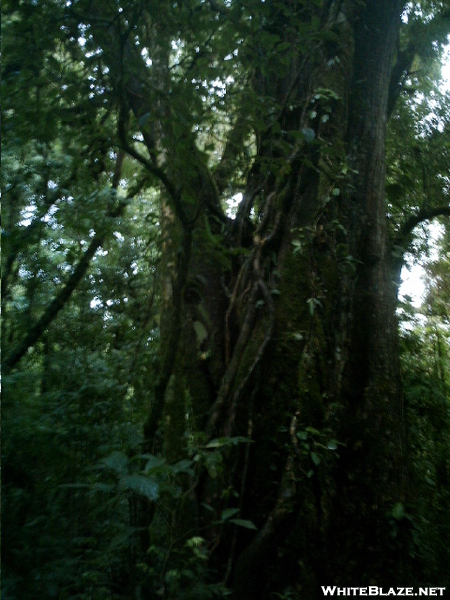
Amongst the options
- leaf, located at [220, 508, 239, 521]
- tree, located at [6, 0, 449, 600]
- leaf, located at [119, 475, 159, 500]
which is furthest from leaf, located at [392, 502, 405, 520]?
leaf, located at [119, 475, 159, 500]

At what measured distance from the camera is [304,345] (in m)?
3.33

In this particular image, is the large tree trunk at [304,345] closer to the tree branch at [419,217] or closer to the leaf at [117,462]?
the leaf at [117,462]

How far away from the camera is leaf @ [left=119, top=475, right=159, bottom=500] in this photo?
5.61ft

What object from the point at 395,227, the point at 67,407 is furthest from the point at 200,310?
the point at 395,227

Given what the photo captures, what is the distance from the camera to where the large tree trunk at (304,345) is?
9.26ft

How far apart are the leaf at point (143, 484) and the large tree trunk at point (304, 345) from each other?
108 centimetres

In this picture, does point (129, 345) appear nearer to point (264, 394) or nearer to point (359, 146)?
point (264, 394)

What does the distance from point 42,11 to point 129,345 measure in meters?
3.14

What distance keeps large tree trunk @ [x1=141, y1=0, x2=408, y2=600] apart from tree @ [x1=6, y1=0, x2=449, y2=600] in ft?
0.04

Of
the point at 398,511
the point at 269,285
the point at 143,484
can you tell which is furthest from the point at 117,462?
the point at 269,285

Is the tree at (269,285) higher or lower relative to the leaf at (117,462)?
higher

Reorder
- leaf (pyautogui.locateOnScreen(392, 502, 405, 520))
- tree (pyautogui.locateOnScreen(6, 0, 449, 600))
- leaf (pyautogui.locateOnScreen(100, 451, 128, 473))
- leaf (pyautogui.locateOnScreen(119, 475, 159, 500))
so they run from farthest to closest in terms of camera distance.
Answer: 1. leaf (pyautogui.locateOnScreen(392, 502, 405, 520))
2. tree (pyautogui.locateOnScreen(6, 0, 449, 600))
3. leaf (pyautogui.locateOnScreen(100, 451, 128, 473))
4. leaf (pyautogui.locateOnScreen(119, 475, 159, 500))

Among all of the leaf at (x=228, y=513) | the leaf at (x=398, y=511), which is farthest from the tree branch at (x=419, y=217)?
the leaf at (x=228, y=513)

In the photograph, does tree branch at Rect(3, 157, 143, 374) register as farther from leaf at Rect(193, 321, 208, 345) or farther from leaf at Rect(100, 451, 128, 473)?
leaf at Rect(100, 451, 128, 473)
